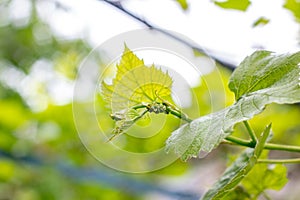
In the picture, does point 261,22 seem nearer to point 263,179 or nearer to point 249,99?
point 263,179

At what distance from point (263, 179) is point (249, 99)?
0.22 meters

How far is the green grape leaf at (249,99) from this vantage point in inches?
14.0

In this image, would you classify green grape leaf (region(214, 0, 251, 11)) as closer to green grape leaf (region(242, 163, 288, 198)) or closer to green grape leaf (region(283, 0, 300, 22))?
green grape leaf (region(283, 0, 300, 22))

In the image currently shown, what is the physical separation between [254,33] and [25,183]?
1.20 meters

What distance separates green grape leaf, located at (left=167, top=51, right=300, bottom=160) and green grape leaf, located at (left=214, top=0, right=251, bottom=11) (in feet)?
0.77

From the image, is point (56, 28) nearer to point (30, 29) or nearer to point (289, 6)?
point (30, 29)

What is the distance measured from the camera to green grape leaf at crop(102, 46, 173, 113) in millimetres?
380

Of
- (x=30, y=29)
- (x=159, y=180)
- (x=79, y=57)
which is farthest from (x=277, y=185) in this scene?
(x=30, y=29)

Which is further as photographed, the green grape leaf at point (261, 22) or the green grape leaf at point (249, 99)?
the green grape leaf at point (261, 22)

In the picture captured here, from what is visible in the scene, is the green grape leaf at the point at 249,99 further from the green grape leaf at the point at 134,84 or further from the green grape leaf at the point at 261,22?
the green grape leaf at the point at 261,22

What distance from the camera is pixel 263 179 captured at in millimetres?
566

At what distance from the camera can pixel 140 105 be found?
37cm

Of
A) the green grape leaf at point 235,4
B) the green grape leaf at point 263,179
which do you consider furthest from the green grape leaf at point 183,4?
the green grape leaf at point 263,179

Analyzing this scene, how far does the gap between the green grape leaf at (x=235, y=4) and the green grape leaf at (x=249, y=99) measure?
236 mm
